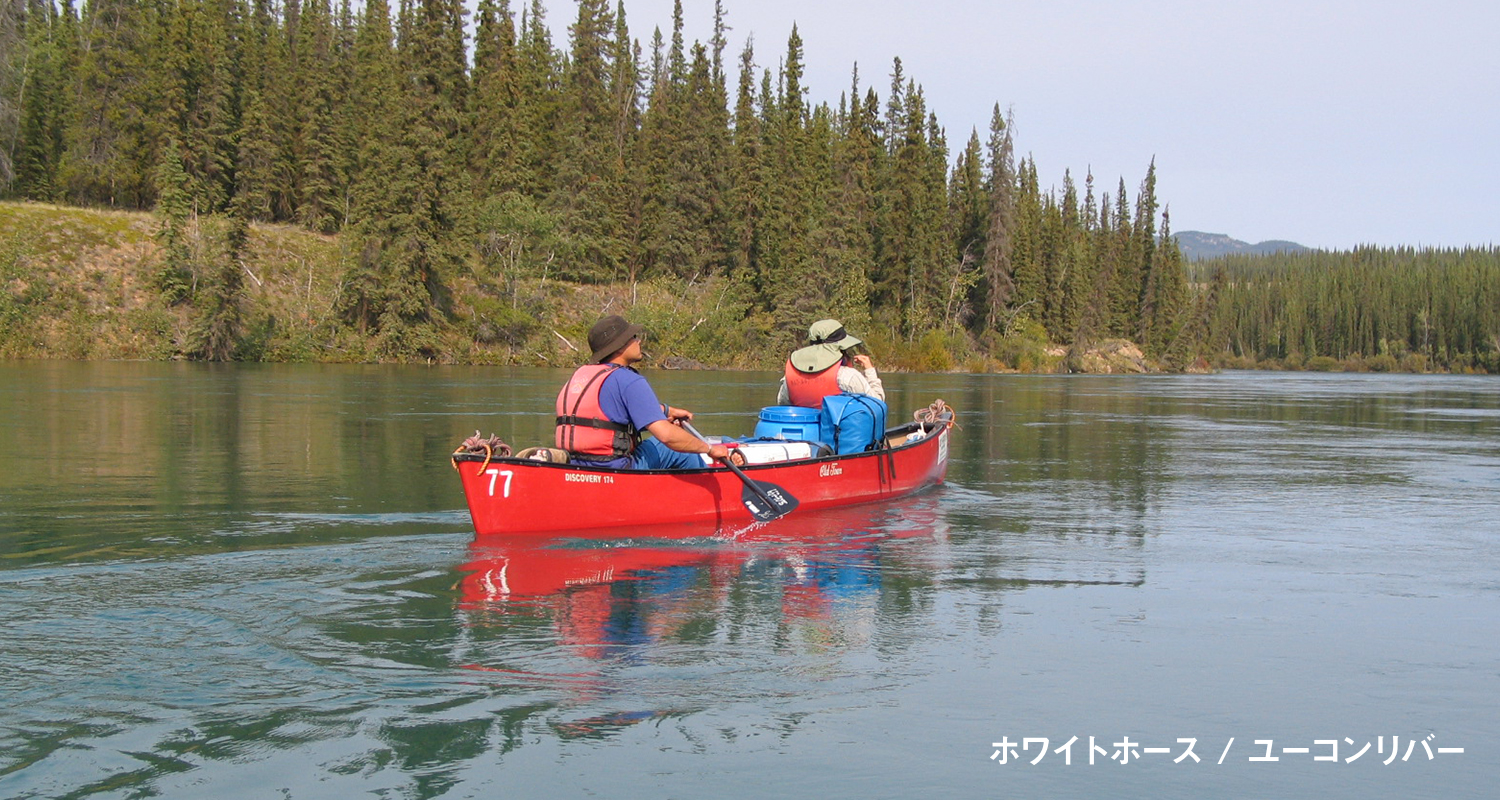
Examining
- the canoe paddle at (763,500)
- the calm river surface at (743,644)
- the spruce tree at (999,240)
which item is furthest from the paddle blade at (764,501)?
the spruce tree at (999,240)

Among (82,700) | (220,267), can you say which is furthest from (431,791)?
(220,267)

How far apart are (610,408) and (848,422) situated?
372 cm

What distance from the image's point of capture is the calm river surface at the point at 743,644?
189 inches

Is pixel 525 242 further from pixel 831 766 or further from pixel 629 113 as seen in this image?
pixel 831 766

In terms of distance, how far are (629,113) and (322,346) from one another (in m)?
35.3

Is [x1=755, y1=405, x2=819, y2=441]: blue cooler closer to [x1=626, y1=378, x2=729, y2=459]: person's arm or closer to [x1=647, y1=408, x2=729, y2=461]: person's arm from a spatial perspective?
[x1=647, y1=408, x2=729, y2=461]: person's arm

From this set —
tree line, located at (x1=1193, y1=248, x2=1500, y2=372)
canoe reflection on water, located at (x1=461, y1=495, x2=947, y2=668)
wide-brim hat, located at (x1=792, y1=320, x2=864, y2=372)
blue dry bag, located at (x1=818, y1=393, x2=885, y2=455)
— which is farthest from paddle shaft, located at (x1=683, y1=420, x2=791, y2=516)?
tree line, located at (x1=1193, y1=248, x2=1500, y2=372)

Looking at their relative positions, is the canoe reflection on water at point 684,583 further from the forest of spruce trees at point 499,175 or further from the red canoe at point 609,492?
the forest of spruce trees at point 499,175

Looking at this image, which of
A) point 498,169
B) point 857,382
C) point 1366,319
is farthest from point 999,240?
point 1366,319

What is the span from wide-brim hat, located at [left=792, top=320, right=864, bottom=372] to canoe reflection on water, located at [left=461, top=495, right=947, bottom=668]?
2.02 meters

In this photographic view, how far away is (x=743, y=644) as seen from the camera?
6.61 metres

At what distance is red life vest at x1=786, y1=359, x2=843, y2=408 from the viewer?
12633 mm

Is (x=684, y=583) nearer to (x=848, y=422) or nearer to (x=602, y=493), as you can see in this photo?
(x=602, y=493)

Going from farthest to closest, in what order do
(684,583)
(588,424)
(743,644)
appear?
(588,424)
(684,583)
(743,644)
